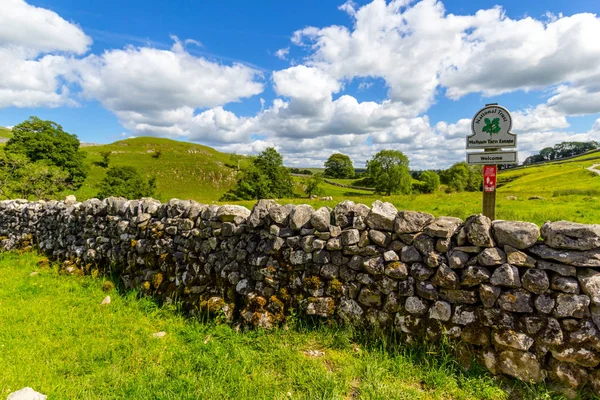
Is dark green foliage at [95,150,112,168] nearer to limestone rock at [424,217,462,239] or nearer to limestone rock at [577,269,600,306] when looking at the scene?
limestone rock at [424,217,462,239]

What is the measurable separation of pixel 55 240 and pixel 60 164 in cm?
5507

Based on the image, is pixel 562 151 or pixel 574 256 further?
pixel 562 151

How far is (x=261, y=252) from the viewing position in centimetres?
545

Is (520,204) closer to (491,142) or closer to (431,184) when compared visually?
(491,142)

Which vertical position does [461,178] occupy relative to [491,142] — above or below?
above

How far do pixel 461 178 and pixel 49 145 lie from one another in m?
97.9

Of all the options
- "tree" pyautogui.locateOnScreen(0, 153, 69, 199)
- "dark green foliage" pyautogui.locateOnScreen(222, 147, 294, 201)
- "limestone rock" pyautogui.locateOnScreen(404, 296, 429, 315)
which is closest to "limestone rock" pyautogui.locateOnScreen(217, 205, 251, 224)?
"limestone rock" pyautogui.locateOnScreen(404, 296, 429, 315)

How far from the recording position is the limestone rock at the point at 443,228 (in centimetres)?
414

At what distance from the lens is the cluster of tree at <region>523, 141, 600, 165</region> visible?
6097 inches

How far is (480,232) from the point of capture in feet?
12.8

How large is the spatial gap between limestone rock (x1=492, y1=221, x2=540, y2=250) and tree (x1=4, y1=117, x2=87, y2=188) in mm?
59014

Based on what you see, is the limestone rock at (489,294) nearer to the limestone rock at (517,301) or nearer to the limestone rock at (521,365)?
the limestone rock at (517,301)

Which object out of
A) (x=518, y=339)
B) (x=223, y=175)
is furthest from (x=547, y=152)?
(x=518, y=339)

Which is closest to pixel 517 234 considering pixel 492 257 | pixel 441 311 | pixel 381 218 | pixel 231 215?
pixel 492 257
